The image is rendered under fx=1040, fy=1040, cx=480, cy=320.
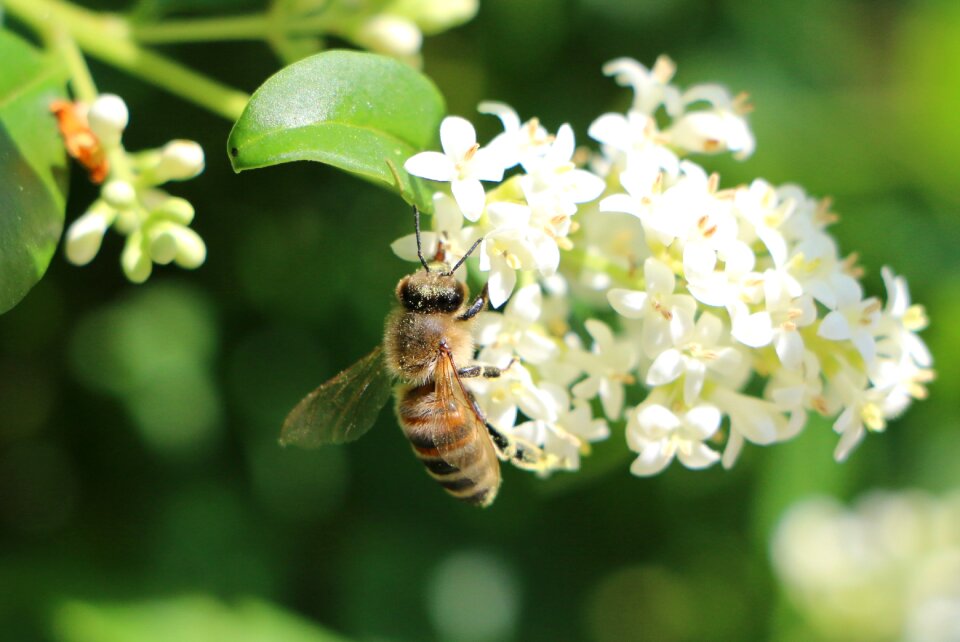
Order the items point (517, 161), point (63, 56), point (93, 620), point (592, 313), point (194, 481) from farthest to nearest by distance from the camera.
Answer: point (194, 481)
point (93, 620)
point (592, 313)
point (63, 56)
point (517, 161)

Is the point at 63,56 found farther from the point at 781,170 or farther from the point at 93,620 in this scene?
the point at 781,170

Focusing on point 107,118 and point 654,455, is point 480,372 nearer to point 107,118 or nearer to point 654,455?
point 654,455

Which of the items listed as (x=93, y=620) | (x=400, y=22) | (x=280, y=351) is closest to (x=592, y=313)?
(x=400, y=22)

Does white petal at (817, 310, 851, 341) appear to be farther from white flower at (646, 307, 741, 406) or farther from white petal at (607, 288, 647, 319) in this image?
white petal at (607, 288, 647, 319)

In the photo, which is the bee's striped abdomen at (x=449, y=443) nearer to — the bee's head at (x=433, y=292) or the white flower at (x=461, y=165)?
the bee's head at (x=433, y=292)

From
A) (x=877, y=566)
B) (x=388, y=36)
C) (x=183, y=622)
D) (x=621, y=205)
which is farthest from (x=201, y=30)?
(x=877, y=566)

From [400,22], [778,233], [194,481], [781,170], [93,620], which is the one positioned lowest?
[93,620]

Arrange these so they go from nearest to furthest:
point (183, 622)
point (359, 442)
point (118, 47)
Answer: point (118, 47), point (183, 622), point (359, 442)

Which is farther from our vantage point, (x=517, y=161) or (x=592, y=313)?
(x=592, y=313)
